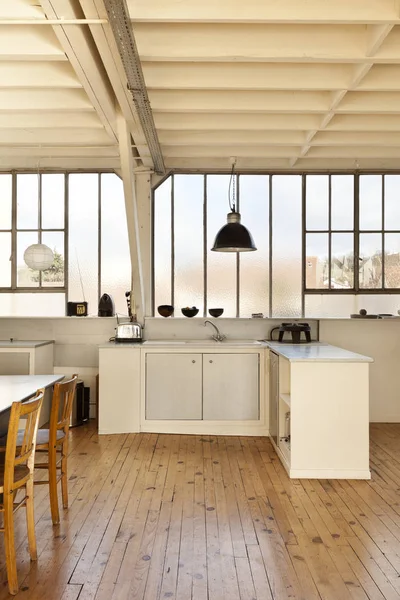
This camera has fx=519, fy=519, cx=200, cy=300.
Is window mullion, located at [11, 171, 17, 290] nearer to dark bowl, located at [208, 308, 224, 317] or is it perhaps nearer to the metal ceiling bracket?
the metal ceiling bracket

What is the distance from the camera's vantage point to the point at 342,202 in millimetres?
6363

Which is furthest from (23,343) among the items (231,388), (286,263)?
(286,263)

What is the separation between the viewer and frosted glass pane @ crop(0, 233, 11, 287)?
6422 millimetres

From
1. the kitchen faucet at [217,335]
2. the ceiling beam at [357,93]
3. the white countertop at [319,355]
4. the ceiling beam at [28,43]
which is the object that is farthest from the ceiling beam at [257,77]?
the kitchen faucet at [217,335]

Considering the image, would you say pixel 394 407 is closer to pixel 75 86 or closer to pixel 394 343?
pixel 394 343

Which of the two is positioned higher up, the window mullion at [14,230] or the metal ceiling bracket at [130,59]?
the metal ceiling bracket at [130,59]

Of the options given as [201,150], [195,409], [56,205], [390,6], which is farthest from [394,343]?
[56,205]

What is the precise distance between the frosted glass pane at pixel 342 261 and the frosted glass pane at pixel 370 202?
Answer: 264mm

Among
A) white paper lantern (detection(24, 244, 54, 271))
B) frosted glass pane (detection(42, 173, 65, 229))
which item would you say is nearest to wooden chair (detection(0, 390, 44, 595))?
white paper lantern (detection(24, 244, 54, 271))

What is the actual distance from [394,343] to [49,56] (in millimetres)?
4733

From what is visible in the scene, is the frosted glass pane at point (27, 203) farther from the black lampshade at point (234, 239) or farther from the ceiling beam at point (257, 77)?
the ceiling beam at point (257, 77)

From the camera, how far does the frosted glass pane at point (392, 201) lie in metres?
6.31

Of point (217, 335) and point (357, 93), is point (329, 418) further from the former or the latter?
point (357, 93)

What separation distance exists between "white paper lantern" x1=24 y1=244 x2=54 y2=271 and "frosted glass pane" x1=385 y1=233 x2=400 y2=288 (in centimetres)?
399
